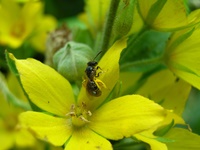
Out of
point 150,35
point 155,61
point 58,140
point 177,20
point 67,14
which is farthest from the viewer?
point 67,14

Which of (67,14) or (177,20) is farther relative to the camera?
(67,14)

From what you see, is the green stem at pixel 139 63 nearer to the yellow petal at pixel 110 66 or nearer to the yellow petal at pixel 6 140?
the yellow petal at pixel 110 66

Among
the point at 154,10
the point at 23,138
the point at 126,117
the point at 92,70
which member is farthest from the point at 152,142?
the point at 23,138

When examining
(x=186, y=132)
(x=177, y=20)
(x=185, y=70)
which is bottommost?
(x=186, y=132)

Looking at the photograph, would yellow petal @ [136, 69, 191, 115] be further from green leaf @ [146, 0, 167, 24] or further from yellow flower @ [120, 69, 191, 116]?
green leaf @ [146, 0, 167, 24]

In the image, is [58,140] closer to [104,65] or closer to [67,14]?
[104,65]

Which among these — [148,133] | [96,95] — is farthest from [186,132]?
[96,95]

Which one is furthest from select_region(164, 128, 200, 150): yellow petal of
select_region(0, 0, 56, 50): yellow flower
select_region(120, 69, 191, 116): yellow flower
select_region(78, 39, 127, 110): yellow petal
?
select_region(0, 0, 56, 50): yellow flower

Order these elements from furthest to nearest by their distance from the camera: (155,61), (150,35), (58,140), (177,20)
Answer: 1. (150,35)
2. (155,61)
3. (177,20)
4. (58,140)
